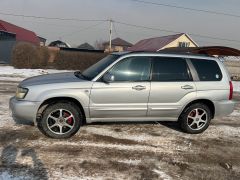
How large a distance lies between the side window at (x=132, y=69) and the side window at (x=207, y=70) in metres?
1.10

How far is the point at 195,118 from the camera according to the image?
21.1ft

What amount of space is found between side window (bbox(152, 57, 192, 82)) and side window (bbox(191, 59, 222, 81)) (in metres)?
0.26

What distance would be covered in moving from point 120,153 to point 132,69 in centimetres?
172

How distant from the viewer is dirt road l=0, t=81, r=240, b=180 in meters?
4.34

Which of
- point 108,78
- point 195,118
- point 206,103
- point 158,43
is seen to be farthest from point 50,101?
point 158,43

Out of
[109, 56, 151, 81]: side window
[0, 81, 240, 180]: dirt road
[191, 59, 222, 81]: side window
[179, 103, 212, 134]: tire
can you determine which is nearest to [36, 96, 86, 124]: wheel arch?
[0, 81, 240, 180]: dirt road

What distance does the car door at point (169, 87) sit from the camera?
6023 mm

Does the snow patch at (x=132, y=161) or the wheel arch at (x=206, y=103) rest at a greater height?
the wheel arch at (x=206, y=103)

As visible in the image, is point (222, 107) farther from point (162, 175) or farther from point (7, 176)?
point (7, 176)

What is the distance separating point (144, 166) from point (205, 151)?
1.49 m

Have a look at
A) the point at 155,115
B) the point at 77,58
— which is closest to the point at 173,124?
the point at 155,115

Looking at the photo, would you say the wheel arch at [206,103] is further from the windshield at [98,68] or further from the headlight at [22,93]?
the headlight at [22,93]

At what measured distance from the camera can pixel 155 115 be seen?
6145 millimetres

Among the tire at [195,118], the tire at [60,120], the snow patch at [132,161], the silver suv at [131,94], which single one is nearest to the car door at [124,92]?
the silver suv at [131,94]
